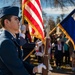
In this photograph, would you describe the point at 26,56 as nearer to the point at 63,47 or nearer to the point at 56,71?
the point at 56,71

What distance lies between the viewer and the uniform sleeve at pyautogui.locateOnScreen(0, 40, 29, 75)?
113 inches

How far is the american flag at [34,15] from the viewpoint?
236 inches

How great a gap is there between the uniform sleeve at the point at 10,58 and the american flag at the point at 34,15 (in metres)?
2.91

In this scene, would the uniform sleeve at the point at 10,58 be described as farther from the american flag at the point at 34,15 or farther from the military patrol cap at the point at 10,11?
the american flag at the point at 34,15

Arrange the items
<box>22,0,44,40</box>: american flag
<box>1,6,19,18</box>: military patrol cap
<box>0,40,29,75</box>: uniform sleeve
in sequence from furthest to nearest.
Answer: <box>22,0,44,40</box>: american flag
<box>1,6,19,18</box>: military patrol cap
<box>0,40,29,75</box>: uniform sleeve

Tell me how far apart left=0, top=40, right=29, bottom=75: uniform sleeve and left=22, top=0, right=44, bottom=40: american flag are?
291 centimetres

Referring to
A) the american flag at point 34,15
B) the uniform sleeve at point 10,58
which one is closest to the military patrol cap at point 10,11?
the uniform sleeve at point 10,58

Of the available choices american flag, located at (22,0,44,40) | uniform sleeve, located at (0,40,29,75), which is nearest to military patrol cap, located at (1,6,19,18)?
uniform sleeve, located at (0,40,29,75)

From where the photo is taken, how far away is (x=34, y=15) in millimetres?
6465

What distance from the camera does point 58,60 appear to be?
497 inches

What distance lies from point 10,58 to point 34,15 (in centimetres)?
366

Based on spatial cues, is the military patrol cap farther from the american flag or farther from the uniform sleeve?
the american flag

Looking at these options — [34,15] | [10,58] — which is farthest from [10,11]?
[34,15]

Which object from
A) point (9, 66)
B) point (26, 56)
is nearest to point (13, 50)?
point (9, 66)
